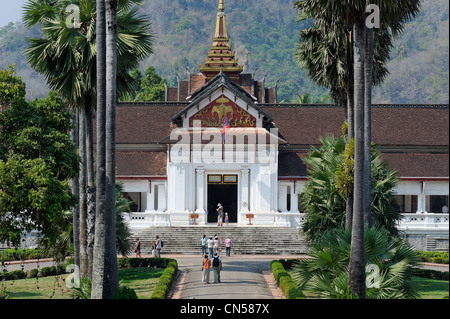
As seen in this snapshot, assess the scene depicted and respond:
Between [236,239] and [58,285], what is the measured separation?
15710 millimetres

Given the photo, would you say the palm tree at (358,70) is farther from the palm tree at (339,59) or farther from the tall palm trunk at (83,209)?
the tall palm trunk at (83,209)

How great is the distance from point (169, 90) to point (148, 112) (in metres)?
32.9

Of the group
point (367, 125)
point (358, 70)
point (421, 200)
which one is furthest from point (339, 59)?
point (421, 200)

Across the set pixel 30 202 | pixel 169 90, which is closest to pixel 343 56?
pixel 30 202

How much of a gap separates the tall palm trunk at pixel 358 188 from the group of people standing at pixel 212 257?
958 centimetres

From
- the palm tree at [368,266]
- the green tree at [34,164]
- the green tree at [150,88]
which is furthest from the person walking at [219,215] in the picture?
the green tree at [150,88]

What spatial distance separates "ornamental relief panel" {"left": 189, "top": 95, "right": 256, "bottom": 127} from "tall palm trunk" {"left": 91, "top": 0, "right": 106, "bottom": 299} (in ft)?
86.9

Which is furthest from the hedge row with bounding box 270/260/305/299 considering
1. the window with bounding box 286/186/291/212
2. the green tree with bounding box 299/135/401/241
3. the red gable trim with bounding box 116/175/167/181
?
the red gable trim with bounding box 116/175/167/181

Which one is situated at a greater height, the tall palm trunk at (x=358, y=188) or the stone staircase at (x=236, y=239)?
the tall palm trunk at (x=358, y=188)

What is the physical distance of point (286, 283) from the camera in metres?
27.4

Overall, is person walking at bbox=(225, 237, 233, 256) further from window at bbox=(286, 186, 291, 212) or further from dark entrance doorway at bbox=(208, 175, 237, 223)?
window at bbox=(286, 186, 291, 212)

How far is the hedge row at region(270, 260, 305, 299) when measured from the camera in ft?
81.6

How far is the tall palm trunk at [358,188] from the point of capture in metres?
20.7

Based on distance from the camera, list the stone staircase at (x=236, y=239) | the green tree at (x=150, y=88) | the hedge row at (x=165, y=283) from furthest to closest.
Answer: the green tree at (x=150, y=88) < the stone staircase at (x=236, y=239) < the hedge row at (x=165, y=283)
